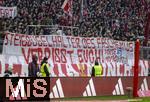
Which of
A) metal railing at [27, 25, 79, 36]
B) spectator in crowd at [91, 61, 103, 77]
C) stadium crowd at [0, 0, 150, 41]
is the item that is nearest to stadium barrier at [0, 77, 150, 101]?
spectator in crowd at [91, 61, 103, 77]

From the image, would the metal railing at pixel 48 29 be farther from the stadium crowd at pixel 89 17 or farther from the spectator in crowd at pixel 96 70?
the spectator in crowd at pixel 96 70

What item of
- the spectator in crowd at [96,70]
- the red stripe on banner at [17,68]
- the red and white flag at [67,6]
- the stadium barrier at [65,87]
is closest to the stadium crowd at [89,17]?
the red and white flag at [67,6]

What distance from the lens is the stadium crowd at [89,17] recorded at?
3700 centimetres

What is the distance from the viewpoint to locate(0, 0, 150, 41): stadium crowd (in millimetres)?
37000

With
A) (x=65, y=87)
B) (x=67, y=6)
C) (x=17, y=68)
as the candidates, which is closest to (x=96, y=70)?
(x=17, y=68)

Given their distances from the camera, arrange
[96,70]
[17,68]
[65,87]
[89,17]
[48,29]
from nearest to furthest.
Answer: [65,87], [17,68], [96,70], [48,29], [89,17]

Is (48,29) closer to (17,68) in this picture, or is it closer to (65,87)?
(17,68)

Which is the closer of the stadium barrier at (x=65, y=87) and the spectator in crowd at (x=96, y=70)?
the stadium barrier at (x=65, y=87)

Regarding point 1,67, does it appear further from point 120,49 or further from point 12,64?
point 120,49

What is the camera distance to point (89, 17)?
141 feet

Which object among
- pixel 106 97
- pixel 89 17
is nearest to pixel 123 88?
pixel 106 97

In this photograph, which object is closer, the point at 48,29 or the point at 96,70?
the point at 96,70

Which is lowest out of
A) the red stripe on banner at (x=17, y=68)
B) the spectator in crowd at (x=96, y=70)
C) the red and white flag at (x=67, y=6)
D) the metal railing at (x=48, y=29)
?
the spectator in crowd at (x=96, y=70)

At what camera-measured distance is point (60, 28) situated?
37250mm
